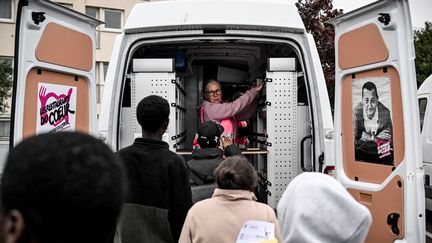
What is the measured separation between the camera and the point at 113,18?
26.1 m

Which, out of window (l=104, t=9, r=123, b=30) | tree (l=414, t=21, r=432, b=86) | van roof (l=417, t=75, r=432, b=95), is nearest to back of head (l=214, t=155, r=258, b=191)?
van roof (l=417, t=75, r=432, b=95)

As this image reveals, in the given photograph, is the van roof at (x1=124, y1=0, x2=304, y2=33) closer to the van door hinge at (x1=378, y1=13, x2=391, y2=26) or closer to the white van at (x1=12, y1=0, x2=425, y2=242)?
the white van at (x1=12, y1=0, x2=425, y2=242)

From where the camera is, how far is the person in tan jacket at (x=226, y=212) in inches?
96.0

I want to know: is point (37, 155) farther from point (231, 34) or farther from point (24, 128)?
point (231, 34)

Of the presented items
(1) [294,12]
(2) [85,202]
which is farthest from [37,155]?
(1) [294,12]

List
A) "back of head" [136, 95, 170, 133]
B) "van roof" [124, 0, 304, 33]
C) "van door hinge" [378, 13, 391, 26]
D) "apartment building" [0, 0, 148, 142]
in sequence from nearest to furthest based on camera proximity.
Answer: "back of head" [136, 95, 170, 133], "van door hinge" [378, 13, 391, 26], "van roof" [124, 0, 304, 33], "apartment building" [0, 0, 148, 142]

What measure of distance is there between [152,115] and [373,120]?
1.59 metres

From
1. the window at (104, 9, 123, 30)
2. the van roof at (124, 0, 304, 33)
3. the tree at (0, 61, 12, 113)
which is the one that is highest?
the window at (104, 9, 123, 30)

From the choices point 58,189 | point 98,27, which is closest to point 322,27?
point 98,27

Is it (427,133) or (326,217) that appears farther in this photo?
(427,133)

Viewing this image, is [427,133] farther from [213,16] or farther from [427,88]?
[213,16]

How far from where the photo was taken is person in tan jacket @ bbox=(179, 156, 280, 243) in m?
2.44

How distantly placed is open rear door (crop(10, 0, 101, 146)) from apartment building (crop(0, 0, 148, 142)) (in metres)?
19.0

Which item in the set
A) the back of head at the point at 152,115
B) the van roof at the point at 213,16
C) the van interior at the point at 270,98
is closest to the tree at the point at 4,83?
the van interior at the point at 270,98
